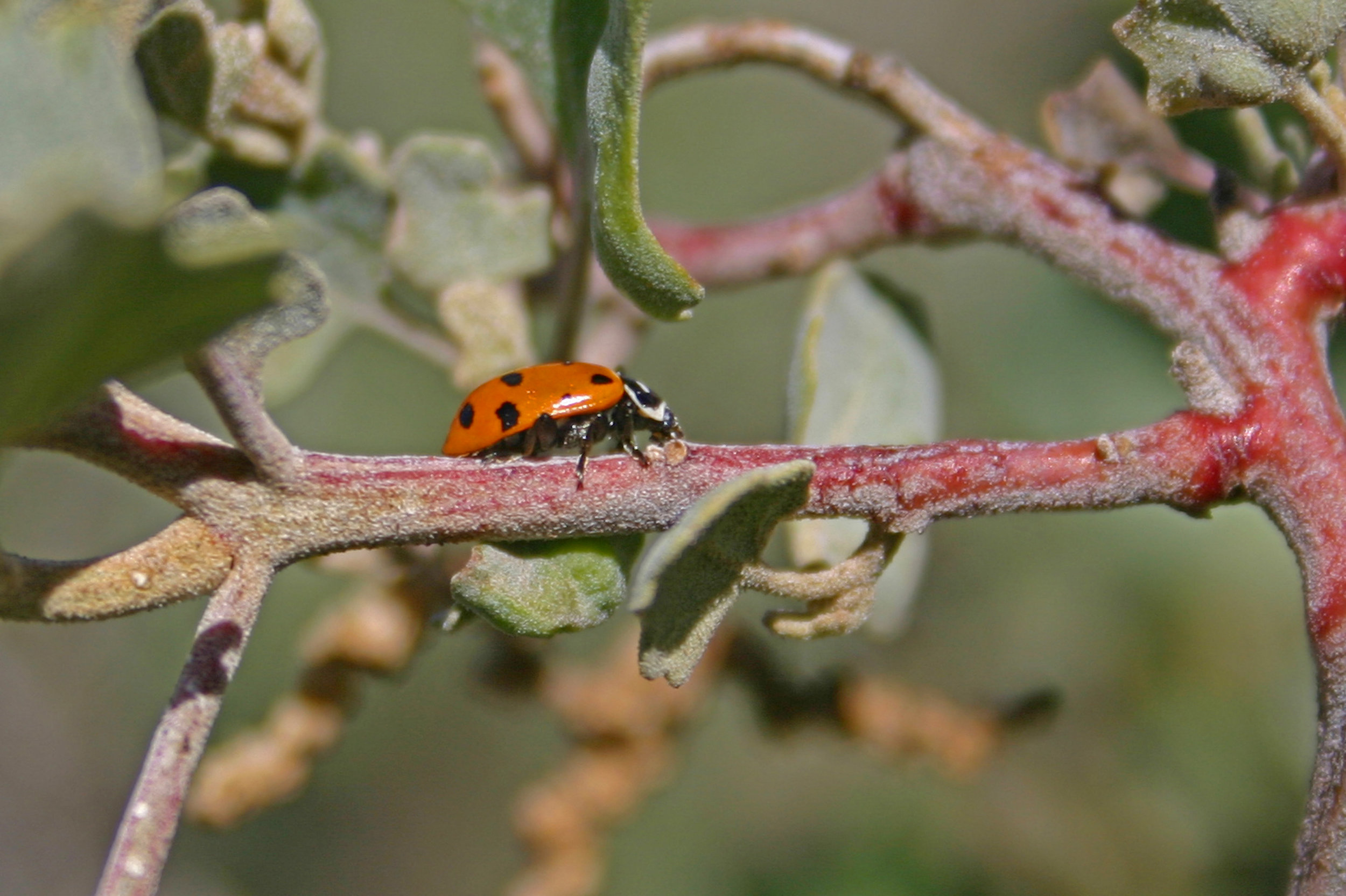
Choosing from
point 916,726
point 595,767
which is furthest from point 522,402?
point 916,726

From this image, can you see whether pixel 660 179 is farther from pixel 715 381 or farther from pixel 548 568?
pixel 548 568

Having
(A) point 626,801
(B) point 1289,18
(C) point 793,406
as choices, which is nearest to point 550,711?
(A) point 626,801

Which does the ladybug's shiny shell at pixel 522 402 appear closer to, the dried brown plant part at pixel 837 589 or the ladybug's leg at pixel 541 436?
the ladybug's leg at pixel 541 436

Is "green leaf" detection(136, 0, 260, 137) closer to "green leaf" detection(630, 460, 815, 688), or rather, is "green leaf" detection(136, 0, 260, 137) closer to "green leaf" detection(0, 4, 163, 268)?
"green leaf" detection(0, 4, 163, 268)

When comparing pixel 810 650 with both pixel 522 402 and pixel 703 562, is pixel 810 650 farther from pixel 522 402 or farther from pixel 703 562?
pixel 703 562

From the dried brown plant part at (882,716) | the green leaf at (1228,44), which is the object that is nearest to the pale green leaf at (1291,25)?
the green leaf at (1228,44)
